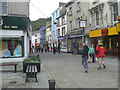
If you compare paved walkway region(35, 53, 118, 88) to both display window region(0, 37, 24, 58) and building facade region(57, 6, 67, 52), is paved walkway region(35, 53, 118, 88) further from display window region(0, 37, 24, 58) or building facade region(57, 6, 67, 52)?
building facade region(57, 6, 67, 52)

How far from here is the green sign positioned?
1366cm

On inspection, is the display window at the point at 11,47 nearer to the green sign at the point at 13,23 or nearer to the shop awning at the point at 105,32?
the green sign at the point at 13,23

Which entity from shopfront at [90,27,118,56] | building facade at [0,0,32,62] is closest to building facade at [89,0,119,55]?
shopfront at [90,27,118,56]

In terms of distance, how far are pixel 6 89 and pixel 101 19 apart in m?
17.7

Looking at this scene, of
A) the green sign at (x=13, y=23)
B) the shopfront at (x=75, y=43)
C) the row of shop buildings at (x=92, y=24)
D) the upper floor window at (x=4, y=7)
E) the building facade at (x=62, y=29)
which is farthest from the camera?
the building facade at (x=62, y=29)

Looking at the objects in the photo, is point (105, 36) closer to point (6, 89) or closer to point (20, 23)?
point (20, 23)

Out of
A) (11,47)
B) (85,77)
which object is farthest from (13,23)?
(85,77)

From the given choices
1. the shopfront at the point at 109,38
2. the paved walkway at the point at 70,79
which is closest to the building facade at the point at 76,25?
the shopfront at the point at 109,38

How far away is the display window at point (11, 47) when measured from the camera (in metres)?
14.2

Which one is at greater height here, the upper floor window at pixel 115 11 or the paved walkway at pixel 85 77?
the upper floor window at pixel 115 11

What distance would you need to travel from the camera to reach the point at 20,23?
14.3m

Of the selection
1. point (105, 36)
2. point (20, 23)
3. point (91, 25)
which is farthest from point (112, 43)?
point (20, 23)

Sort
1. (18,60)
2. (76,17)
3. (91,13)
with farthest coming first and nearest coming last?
1. (76,17)
2. (91,13)
3. (18,60)

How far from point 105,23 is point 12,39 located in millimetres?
11860
